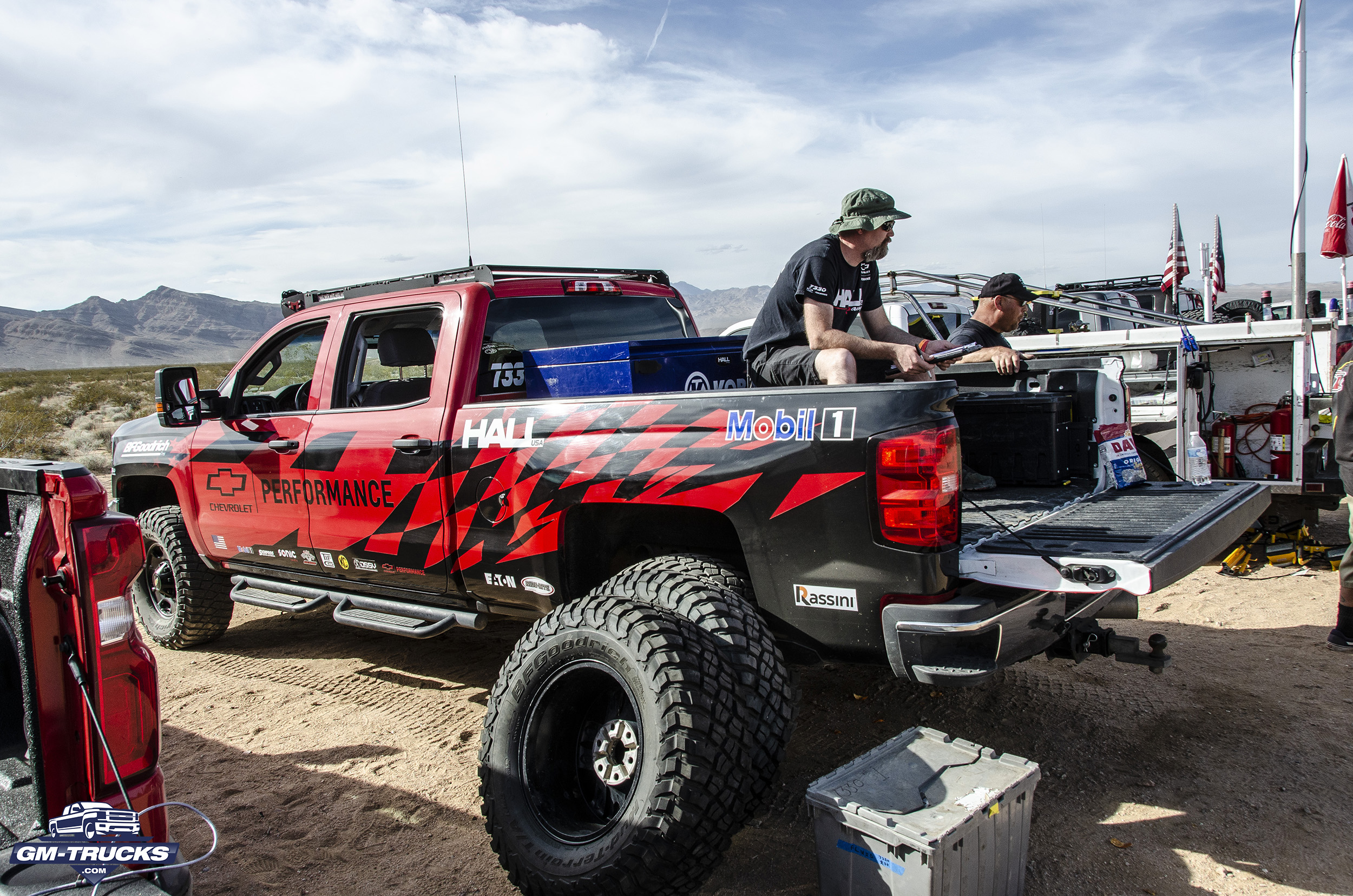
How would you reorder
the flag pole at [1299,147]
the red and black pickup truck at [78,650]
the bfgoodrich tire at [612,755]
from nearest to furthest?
the red and black pickup truck at [78,650]
the bfgoodrich tire at [612,755]
the flag pole at [1299,147]

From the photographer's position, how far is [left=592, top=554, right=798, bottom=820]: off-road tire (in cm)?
263

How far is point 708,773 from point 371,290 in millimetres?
2936

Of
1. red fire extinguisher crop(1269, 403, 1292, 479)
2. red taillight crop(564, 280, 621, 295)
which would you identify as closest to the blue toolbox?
red taillight crop(564, 280, 621, 295)

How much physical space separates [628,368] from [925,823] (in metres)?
1.97

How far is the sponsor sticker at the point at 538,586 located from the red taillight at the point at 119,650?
1394mm

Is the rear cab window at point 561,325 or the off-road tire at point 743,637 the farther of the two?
the rear cab window at point 561,325

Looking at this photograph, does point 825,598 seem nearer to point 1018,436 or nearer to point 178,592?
point 1018,436

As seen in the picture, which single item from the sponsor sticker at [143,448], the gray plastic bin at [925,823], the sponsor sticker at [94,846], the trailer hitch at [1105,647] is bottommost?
the gray plastic bin at [925,823]

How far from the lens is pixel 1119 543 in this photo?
278 cm

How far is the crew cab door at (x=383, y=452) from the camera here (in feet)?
12.3

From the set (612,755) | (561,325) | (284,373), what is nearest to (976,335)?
(561,325)

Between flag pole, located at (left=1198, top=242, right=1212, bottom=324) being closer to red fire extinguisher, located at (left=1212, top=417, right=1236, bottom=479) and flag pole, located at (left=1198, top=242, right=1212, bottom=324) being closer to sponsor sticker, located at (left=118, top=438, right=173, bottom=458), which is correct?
red fire extinguisher, located at (left=1212, top=417, right=1236, bottom=479)

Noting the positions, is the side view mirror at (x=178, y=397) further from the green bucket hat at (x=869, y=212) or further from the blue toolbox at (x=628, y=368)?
the green bucket hat at (x=869, y=212)

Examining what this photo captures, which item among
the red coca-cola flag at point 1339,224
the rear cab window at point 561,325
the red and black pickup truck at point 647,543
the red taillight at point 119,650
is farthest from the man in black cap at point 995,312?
the red coca-cola flag at point 1339,224
